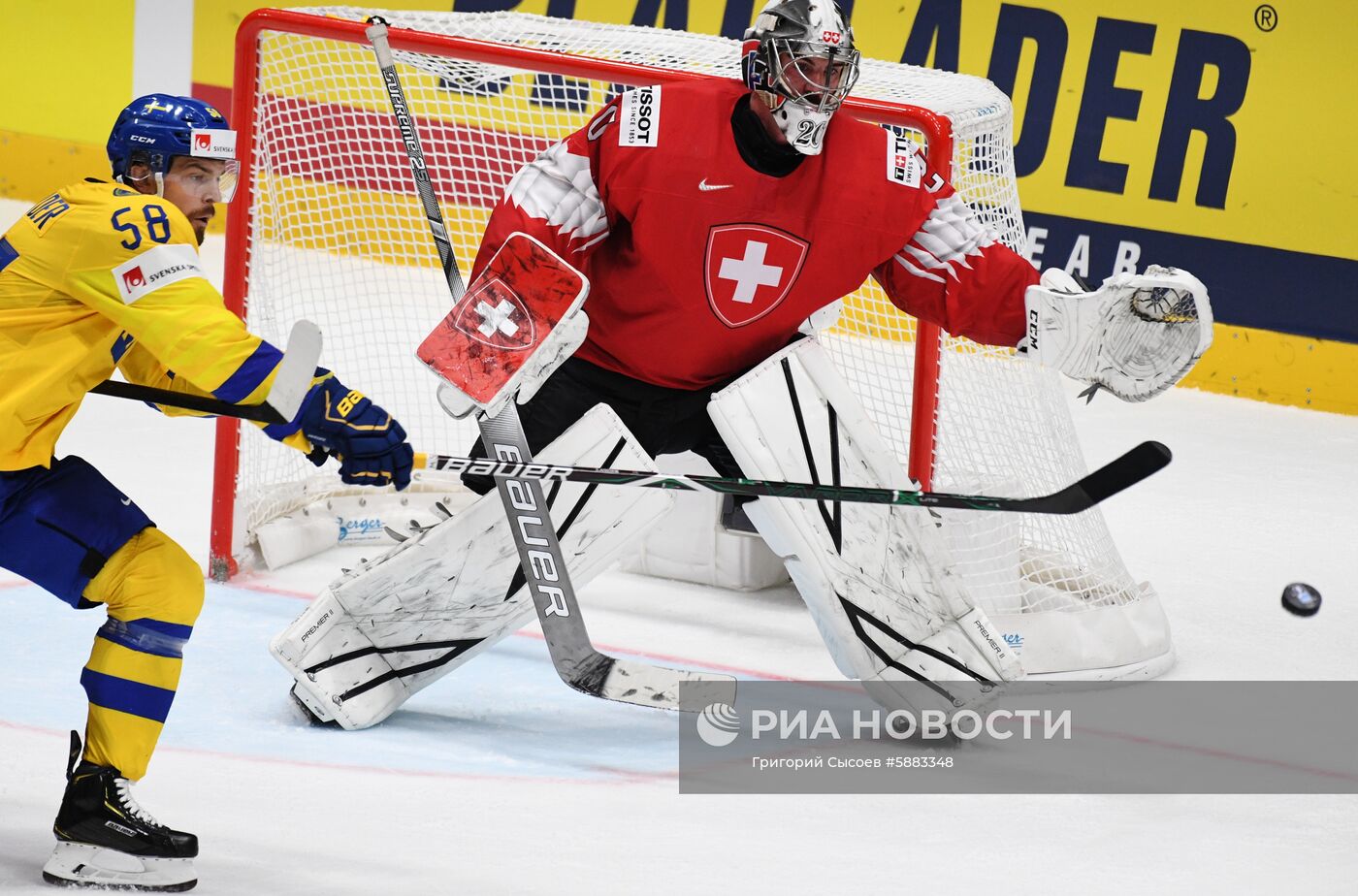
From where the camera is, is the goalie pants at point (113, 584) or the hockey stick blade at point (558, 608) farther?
the hockey stick blade at point (558, 608)

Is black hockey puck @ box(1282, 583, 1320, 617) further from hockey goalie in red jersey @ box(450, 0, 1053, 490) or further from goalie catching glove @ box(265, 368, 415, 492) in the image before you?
goalie catching glove @ box(265, 368, 415, 492)

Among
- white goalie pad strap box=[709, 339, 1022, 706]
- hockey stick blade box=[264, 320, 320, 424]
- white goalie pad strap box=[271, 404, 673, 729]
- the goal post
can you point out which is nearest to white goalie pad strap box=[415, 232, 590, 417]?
white goalie pad strap box=[271, 404, 673, 729]

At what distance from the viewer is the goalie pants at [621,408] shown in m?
3.33

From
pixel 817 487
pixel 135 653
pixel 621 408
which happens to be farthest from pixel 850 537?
pixel 135 653

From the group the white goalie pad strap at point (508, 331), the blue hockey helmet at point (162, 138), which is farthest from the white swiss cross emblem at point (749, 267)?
the blue hockey helmet at point (162, 138)

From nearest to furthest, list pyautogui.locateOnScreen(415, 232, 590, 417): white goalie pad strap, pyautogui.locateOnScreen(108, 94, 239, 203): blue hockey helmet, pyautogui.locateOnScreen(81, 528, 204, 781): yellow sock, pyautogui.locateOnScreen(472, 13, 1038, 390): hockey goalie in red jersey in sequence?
1. pyautogui.locateOnScreen(81, 528, 204, 781): yellow sock
2. pyautogui.locateOnScreen(108, 94, 239, 203): blue hockey helmet
3. pyautogui.locateOnScreen(415, 232, 590, 417): white goalie pad strap
4. pyautogui.locateOnScreen(472, 13, 1038, 390): hockey goalie in red jersey

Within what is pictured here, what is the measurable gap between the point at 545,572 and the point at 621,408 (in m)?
0.38

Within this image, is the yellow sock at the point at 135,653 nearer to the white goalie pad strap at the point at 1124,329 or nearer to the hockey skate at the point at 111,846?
the hockey skate at the point at 111,846

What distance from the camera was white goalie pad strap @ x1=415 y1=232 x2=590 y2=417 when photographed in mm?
2980

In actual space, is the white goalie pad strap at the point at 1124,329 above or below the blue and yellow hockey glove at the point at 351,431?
above

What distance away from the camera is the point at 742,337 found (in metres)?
3.29

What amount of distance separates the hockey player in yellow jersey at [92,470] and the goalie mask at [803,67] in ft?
3.00

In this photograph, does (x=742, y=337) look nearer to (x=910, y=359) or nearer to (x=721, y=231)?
(x=721, y=231)

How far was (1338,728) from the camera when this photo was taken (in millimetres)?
3648
